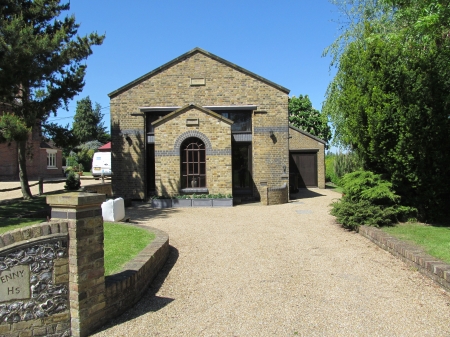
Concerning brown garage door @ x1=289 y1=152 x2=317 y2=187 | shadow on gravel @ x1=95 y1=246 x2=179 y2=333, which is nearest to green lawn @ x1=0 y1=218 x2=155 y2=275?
shadow on gravel @ x1=95 y1=246 x2=179 y2=333

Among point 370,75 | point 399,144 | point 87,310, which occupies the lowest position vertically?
point 87,310

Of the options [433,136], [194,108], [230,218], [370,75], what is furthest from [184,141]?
[433,136]

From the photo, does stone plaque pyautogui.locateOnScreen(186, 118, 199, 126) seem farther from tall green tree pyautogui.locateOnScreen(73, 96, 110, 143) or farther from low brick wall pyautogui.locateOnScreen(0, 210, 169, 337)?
tall green tree pyautogui.locateOnScreen(73, 96, 110, 143)

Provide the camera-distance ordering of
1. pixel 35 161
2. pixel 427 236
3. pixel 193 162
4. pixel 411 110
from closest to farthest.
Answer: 1. pixel 427 236
2. pixel 411 110
3. pixel 193 162
4. pixel 35 161

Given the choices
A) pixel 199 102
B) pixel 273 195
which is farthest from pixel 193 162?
pixel 273 195

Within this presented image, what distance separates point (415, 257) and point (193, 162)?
1128 centimetres

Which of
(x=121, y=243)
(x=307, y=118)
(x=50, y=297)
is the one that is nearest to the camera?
(x=50, y=297)

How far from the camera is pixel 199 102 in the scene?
17828mm

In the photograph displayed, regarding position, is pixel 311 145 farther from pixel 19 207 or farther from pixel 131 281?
pixel 131 281

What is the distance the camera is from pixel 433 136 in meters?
9.02

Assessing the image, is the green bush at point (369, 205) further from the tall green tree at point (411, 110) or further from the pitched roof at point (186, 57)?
the pitched roof at point (186, 57)

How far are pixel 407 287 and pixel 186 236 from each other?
549 cm

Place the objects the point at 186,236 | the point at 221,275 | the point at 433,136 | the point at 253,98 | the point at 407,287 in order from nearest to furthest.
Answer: the point at 407,287
the point at 221,275
the point at 433,136
the point at 186,236
the point at 253,98

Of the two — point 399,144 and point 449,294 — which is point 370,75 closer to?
point 399,144
